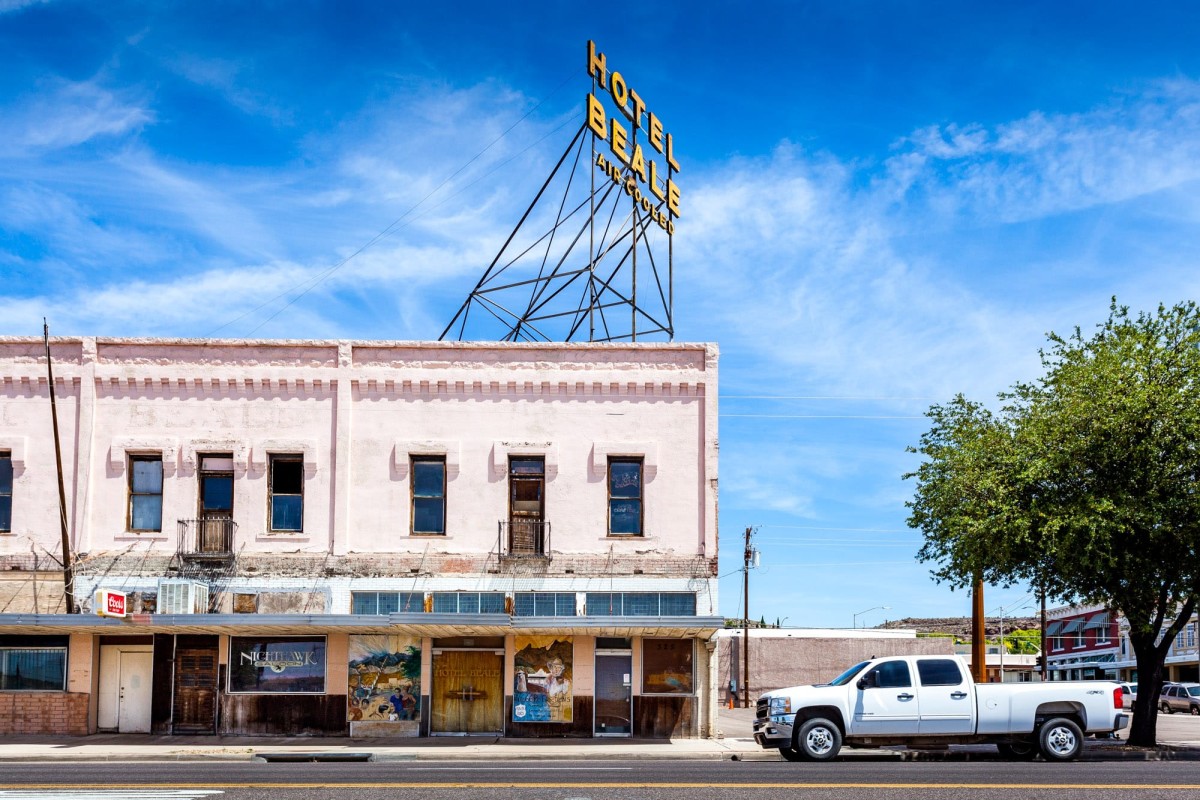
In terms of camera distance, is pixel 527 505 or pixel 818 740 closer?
pixel 818 740

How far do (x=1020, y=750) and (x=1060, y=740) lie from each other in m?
1.04

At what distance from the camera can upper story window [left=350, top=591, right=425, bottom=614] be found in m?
28.9

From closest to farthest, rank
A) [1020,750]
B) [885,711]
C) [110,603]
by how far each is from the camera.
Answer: [885,711], [1020,750], [110,603]

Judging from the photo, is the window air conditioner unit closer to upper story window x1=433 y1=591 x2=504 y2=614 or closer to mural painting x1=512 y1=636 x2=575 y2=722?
upper story window x1=433 y1=591 x2=504 y2=614

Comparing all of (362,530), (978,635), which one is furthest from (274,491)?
(978,635)

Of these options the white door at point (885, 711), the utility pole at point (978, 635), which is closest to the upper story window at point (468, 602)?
the white door at point (885, 711)

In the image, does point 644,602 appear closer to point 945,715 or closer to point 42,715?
point 945,715

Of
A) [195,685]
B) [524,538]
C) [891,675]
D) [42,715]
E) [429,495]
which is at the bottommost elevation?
[42,715]

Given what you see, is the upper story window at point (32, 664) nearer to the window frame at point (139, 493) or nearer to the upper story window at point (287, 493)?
the window frame at point (139, 493)

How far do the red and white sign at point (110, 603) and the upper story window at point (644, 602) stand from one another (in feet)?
32.4

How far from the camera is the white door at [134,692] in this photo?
2895 centimetres

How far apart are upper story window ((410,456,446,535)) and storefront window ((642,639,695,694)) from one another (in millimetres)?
5510

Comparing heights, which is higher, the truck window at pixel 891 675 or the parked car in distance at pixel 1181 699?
the truck window at pixel 891 675

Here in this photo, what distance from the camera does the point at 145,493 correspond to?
29516 millimetres
